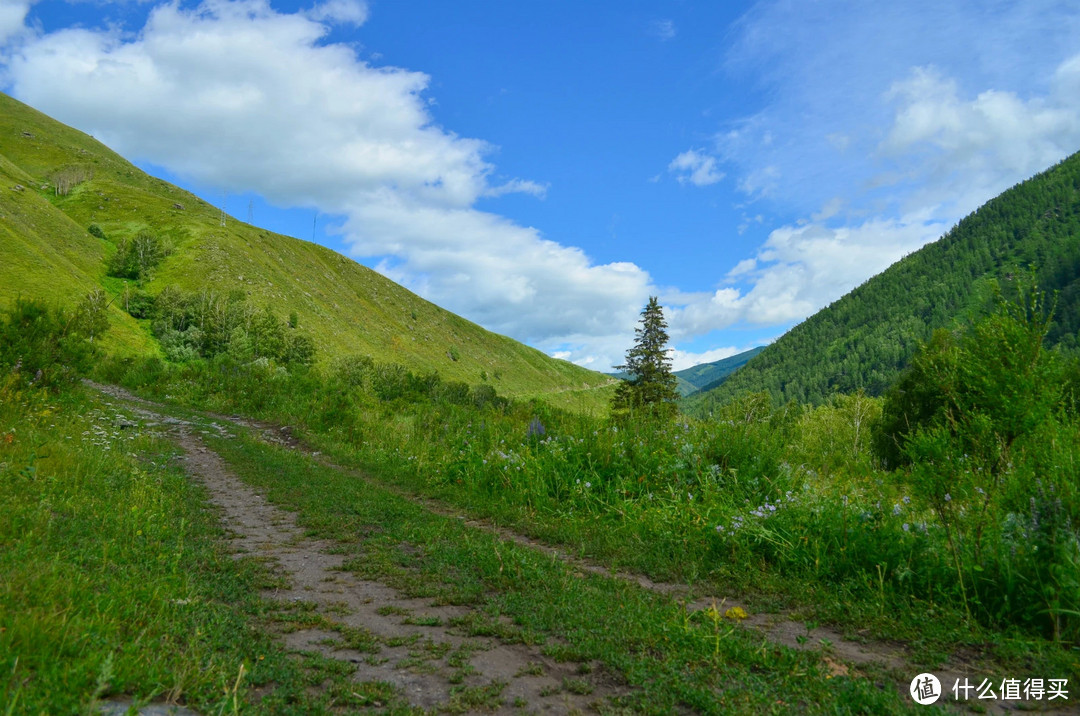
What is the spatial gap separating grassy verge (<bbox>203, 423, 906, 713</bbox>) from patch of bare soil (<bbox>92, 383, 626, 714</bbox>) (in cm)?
17

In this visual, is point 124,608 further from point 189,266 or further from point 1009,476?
point 189,266

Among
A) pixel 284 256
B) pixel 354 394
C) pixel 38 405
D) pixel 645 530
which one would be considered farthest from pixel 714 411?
pixel 284 256

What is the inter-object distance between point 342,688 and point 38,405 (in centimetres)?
1349

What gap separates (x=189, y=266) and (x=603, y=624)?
3544 inches

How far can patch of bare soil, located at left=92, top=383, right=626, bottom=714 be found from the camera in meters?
2.97

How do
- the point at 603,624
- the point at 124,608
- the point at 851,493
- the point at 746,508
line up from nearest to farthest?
the point at 124,608 < the point at 603,624 < the point at 851,493 < the point at 746,508

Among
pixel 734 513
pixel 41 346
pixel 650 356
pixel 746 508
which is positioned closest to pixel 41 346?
pixel 41 346

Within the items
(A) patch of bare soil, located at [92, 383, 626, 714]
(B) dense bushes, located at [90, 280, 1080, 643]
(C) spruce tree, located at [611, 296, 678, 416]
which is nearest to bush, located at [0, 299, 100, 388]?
(B) dense bushes, located at [90, 280, 1080, 643]

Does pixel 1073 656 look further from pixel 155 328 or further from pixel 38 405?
pixel 155 328

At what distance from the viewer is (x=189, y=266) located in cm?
7619

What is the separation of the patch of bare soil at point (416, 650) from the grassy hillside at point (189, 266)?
4541 centimetres

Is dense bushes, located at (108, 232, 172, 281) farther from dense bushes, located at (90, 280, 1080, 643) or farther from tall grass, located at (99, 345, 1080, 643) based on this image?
dense bushes, located at (90, 280, 1080, 643)

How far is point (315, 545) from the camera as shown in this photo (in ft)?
20.7

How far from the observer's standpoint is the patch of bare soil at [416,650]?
2.97 metres
